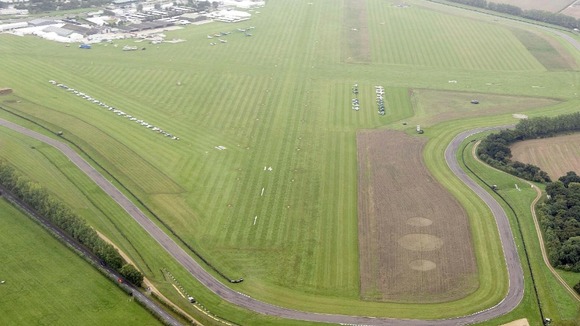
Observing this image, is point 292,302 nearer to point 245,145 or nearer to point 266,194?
point 266,194

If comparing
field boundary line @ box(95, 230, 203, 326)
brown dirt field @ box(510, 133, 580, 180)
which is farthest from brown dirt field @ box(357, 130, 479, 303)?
field boundary line @ box(95, 230, 203, 326)

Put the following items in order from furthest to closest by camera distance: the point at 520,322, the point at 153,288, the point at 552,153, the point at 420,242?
1. the point at 552,153
2. the point at 420,242
3. the point at 153,288
4. the point at 520,322

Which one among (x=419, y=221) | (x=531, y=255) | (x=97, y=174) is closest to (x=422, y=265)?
(x=419, y=221)

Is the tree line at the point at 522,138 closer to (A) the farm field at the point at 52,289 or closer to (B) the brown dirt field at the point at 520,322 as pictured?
(B) the brown dirt field at the point at 520,322

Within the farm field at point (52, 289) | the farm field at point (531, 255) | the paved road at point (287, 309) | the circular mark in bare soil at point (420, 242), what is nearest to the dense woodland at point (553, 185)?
the farm field at point (531, 255)

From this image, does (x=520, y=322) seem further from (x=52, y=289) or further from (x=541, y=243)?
(x=52, y=289)

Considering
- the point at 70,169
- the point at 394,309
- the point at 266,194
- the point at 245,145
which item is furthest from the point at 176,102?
the point at 394,309
